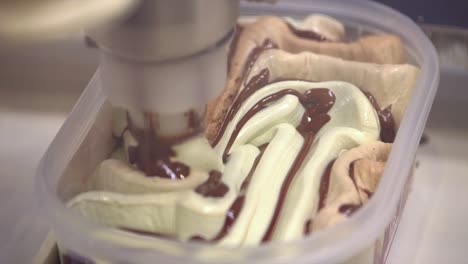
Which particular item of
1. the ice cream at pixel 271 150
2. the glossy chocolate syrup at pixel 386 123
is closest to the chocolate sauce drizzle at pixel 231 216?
the ice cream at pixel 271 150

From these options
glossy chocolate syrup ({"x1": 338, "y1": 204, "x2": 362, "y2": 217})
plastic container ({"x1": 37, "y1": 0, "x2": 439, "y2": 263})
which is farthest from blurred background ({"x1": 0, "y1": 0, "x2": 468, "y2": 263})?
glossy chocolate syrup ({"x1": 338, "y1": 204, "x2": 362, "y2": 217})

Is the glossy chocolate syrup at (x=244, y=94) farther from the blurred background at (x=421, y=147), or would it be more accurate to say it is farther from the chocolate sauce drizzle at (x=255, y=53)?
the blurred background at (x=421, y=147)

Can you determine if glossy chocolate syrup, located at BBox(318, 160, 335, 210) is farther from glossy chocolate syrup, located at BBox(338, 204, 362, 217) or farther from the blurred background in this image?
the blurred background

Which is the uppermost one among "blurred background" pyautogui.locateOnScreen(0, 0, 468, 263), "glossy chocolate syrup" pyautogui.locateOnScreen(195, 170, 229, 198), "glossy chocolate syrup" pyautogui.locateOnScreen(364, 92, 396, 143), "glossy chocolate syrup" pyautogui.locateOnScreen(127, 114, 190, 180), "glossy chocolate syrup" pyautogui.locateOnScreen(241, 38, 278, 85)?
"glossy chocolate syrup" pyautogui.locateOnScreen(127, 114, 190, 180)

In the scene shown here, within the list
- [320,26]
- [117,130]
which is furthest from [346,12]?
[117,130]

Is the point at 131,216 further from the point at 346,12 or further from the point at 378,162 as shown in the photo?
the point at 346,12

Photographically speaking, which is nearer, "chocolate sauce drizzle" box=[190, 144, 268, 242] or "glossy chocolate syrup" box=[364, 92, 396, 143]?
"chocolate sauce drizzle" box=[190, 144, 268, 242]

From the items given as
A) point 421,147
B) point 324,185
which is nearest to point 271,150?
point 324,185
